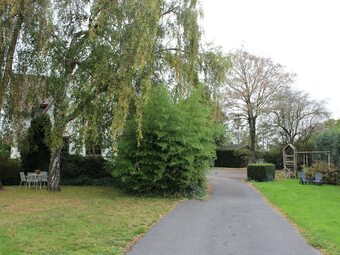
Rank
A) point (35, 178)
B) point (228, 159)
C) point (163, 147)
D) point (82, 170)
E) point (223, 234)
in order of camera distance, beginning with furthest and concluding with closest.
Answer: point (228, 159), point (82, 170), point (35, 178), point (163, 147), point (223, 234)

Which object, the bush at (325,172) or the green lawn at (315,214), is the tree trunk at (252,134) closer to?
the bush at (325,172)

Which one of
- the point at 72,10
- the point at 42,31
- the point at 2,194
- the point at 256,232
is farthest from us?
the point at 2,194

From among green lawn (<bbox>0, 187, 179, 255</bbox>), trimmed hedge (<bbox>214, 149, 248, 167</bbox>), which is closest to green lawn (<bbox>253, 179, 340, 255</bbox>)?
green lawn (<bbox>0, 187, 179, 255</bbox>)

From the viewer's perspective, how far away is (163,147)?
54.4ft

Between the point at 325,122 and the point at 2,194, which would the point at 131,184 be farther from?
the point at 325,122

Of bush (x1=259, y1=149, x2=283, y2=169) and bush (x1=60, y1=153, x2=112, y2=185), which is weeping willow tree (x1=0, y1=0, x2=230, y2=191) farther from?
bush (x1=259, y1=149, x2=283, y2=169)

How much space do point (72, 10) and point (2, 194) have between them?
7968 millimetres

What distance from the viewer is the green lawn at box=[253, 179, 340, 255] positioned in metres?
8.86

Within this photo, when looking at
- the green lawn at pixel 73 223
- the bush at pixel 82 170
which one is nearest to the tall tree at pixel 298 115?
the bush at pixel 82 170

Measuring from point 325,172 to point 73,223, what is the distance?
A: 62.1 ft

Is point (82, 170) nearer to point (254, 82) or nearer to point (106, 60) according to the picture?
point (106, 60)

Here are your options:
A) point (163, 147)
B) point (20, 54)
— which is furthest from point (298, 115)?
point (20, 54)

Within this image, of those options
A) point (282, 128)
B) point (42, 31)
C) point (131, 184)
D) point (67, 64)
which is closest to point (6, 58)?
point (42, 31)

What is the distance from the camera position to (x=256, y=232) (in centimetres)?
966
